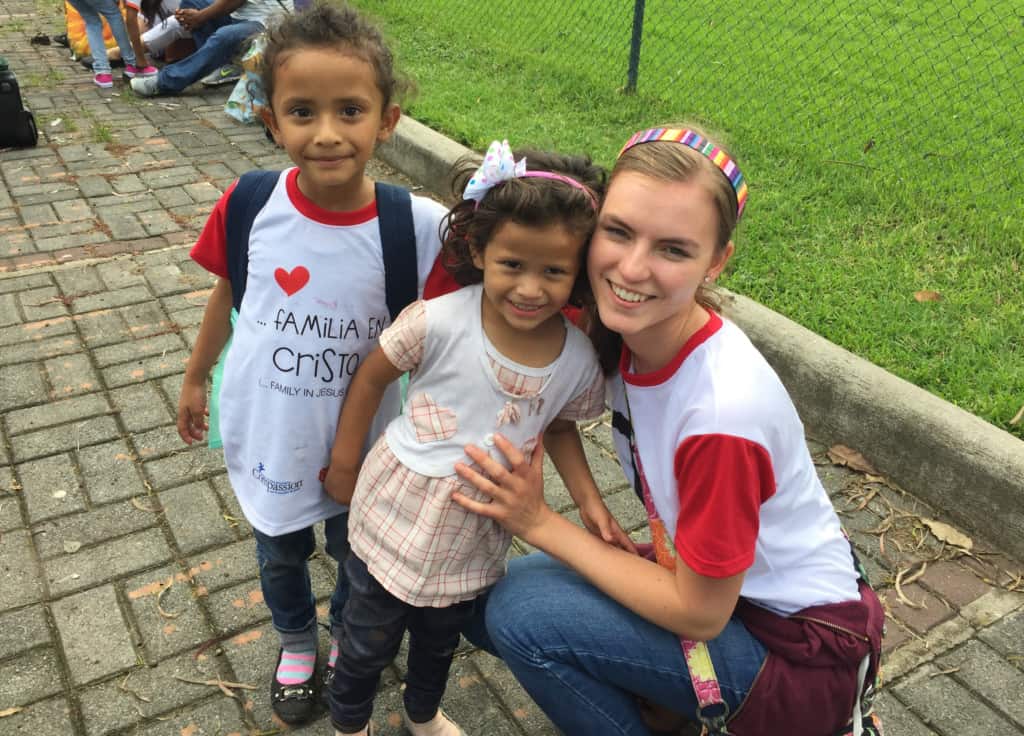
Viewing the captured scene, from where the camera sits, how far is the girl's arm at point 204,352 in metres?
2.11

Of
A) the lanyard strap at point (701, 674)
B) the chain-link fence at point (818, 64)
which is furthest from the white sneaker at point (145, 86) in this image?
the lanyard strap at point (701, 674)

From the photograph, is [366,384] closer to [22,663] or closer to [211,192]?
[22,663]

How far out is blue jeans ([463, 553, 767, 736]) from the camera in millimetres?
1815

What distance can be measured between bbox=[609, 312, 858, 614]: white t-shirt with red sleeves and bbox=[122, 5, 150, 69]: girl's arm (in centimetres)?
717

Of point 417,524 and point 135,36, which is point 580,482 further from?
point 135,36

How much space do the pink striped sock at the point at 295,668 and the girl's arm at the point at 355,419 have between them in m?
0.55

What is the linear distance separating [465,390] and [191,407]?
803mm

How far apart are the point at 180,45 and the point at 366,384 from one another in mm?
7633

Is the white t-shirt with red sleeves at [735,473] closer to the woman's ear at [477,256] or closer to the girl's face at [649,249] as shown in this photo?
the girl's face at [649,249]

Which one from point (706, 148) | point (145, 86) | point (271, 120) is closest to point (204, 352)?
point (271, 120)

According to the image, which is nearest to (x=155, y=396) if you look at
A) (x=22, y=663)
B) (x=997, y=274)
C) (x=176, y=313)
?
(x=176, y=313)

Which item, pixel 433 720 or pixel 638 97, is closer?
pixel 433 720

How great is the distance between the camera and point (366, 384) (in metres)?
1.88

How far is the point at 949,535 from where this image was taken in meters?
2.98
